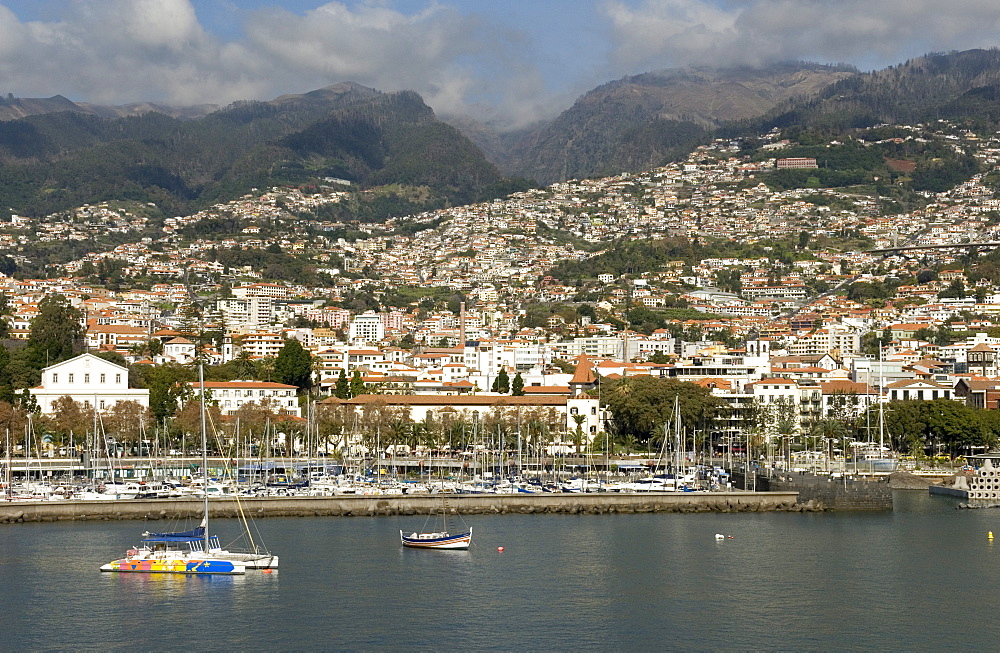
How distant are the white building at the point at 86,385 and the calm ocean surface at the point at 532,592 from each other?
27.6 meters

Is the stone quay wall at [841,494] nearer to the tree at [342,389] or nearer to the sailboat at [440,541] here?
the sailboat at [440,541]

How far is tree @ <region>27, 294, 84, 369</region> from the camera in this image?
262 ft

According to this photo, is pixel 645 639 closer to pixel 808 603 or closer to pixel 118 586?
pixel 808 603

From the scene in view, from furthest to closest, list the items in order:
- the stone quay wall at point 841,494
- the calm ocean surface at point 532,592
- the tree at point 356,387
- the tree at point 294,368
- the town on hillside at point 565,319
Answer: the tree at point 294,368 → the tree at point 356,387 → the town on hillside at point 565,319 → the stone quay wall at point 841,494 → the calm ocean surface at point 532,592

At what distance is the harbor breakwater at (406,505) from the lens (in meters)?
48.0

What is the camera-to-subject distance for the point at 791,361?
100562 mm

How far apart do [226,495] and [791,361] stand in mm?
58816

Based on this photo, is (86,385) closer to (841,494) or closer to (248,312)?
(841,494)

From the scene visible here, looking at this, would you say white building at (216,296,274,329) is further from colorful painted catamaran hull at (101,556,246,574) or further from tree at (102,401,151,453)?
colorful painted catamaran hull at (101,556,246,574)

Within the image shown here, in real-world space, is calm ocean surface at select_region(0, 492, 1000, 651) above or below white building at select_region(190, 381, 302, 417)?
below

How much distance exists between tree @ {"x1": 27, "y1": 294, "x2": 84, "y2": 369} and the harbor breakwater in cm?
3279

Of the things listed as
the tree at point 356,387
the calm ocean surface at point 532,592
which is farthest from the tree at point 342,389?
the calm ocean surface at point 532,592

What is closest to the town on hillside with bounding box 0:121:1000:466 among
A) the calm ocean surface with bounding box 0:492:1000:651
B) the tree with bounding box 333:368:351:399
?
the tree with bounding box 333:368:351:399

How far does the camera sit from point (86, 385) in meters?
73.9
